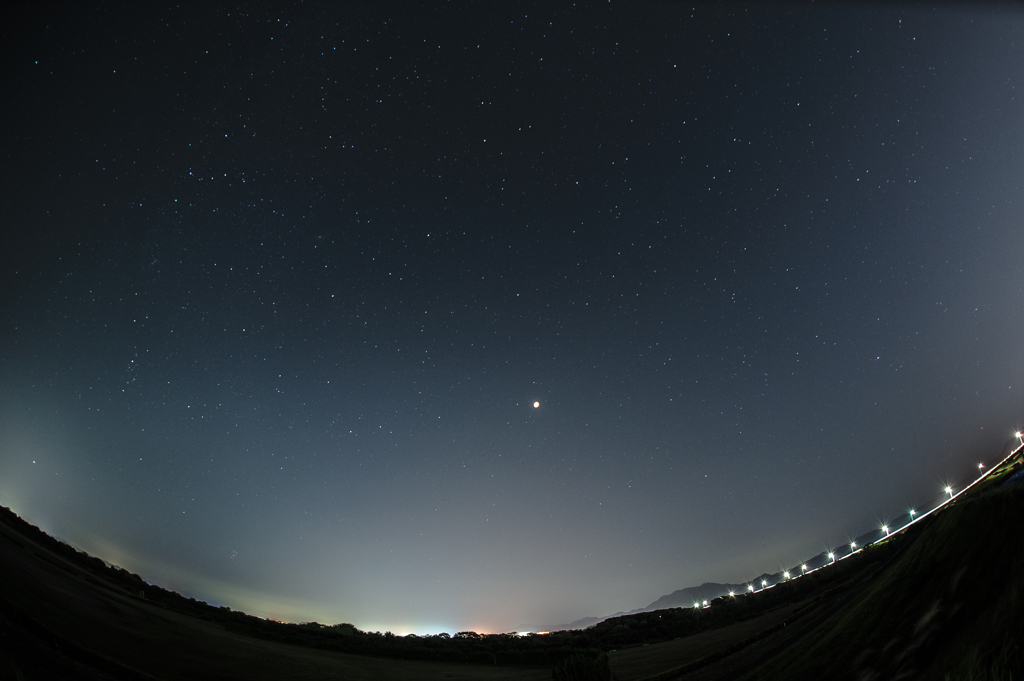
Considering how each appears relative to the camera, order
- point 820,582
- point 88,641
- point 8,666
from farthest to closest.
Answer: point 820,582
point 88,641
point 8,666

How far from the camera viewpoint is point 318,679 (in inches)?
885

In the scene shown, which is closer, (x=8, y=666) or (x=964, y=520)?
(x=964, y=520)

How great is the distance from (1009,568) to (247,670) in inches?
1243

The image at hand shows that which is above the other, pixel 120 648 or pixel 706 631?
pixel 120 648

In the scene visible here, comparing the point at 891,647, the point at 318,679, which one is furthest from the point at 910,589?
the point at 318,679

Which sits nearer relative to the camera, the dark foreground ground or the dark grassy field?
the dark foreground ground

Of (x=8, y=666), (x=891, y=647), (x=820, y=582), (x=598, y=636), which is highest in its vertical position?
(x=891, y=647)

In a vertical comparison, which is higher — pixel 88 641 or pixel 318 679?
pixel 88 641

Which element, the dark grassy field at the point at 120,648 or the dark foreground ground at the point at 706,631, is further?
the dark grassy field at the point at 120,648

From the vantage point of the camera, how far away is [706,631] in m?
39.7

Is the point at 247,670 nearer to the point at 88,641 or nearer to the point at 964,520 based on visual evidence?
the point at 88,641

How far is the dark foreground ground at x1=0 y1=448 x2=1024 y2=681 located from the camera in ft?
11.9

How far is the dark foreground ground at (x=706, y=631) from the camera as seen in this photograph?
3.63 metres

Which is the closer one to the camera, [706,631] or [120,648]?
[120,648]
